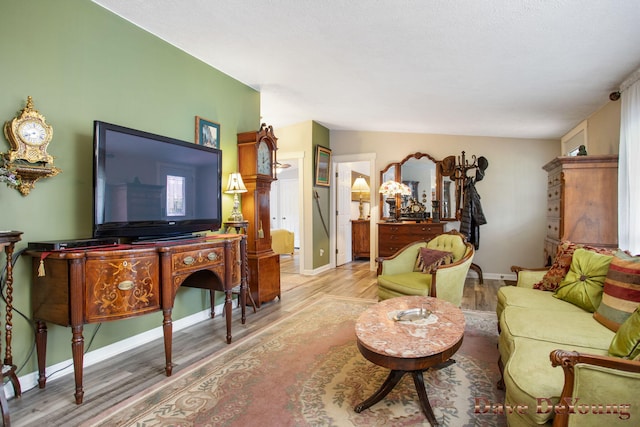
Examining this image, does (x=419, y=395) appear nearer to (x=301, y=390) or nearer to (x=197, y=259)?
(x=301, y=390)

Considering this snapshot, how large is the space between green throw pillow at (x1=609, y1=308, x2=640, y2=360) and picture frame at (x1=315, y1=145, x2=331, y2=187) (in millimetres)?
4767

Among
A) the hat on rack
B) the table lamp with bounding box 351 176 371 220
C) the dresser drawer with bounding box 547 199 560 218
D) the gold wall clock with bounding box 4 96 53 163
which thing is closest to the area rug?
the dresser drawer with bounding box 547 199 560 218

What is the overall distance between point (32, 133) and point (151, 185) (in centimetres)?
76

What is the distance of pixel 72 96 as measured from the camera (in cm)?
238

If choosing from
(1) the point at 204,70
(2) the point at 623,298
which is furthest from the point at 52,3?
(2) the point at 623,298

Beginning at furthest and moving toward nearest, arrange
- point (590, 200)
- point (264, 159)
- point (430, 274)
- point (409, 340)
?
point (264, 159) < point (430, 274) < point (590, 200) < point (409, 340)

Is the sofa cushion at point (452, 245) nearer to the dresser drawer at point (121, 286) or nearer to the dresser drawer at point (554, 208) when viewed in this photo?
the dresser drawer at point (554, 208)

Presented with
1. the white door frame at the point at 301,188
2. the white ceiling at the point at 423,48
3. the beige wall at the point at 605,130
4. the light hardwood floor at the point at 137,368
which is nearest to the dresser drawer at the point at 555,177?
→ the beige wall at the point at 605,130

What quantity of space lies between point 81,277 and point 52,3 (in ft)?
6.04

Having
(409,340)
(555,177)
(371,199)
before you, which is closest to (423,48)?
(555,177)

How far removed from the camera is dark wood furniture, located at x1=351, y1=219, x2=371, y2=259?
23.8 feet

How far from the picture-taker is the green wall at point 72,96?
2098 mm

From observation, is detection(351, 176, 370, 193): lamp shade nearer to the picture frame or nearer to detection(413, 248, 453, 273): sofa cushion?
the picture frame

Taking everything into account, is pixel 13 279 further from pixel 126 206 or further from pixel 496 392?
pixel 496 392
